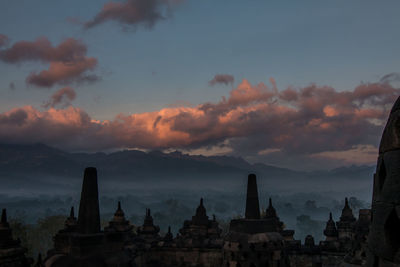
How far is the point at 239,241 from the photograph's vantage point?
1433 centimetres

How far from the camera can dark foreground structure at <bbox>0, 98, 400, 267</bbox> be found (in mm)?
4918

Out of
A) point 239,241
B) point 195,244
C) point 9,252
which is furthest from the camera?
point 195,244

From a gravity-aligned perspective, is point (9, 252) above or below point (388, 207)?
below

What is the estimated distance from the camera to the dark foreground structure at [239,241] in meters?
4.92

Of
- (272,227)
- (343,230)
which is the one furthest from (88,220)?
(343,230)

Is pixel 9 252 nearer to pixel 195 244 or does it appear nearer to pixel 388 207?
pixel 195 244

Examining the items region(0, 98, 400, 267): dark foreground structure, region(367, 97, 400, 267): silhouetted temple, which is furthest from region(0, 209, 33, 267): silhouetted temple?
region(367, 97, 400, 267): silhouetted temple

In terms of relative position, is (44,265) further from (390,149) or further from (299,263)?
(299,263)

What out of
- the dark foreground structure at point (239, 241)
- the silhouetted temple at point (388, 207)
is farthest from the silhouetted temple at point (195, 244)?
the silhouetted temple at point (388, 207)

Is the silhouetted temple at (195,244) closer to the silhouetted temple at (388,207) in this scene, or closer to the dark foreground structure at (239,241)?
the dark foreground structure at (239,241)

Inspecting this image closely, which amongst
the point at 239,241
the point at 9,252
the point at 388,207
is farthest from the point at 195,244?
the point at 388,207

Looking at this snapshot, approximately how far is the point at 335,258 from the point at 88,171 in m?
17.0

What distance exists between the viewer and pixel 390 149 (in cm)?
504

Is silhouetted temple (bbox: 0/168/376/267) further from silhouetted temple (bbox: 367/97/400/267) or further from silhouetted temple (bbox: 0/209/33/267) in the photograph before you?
silhouetted temple (bbox: 367/97/400/267)
